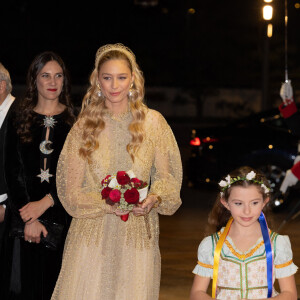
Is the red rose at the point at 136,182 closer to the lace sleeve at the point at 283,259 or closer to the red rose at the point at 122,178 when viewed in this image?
the red rose at the point at 122,178

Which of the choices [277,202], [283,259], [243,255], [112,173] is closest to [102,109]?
[112,173]

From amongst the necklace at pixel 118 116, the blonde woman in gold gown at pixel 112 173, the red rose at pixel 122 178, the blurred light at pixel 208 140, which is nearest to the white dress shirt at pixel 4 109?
the blonde woman in gold gown at pixel 112 173

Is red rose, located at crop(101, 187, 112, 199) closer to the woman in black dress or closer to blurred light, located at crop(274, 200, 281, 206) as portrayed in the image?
the woman in black dress

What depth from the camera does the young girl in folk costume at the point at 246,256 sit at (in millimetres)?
4516

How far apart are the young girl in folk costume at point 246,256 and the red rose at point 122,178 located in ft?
1.94

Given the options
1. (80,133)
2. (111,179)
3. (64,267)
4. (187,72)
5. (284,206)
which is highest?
(187,72)

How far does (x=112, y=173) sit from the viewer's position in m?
5.20

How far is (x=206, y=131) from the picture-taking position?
45.5ft

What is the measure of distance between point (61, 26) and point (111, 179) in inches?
1734

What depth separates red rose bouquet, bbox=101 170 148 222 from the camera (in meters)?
4.86

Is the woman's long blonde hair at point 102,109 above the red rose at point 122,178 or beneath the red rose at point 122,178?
above

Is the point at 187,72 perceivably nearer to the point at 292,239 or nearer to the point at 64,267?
the point at 292,239

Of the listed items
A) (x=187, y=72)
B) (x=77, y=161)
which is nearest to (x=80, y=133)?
(x=77, y=161)

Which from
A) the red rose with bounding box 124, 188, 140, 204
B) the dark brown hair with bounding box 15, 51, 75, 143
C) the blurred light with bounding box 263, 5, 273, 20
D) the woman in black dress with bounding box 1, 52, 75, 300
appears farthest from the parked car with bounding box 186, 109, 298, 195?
the red rose with bounding box 124, 188, 140, 204
